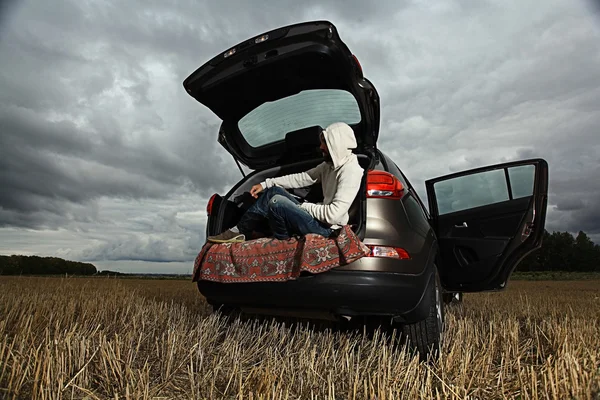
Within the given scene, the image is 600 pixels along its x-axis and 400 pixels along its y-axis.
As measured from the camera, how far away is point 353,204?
2832mm

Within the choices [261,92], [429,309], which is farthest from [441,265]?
[261,92]

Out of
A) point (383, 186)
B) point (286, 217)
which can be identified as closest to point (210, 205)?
point (286, 217)

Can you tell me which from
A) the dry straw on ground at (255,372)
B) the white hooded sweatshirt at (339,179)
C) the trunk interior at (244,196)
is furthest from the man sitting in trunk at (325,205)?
the dry straw on ground at (255,372)

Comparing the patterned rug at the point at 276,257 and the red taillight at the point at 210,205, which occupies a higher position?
the red taillight at the point at 210,205

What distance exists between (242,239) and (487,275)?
2.16m

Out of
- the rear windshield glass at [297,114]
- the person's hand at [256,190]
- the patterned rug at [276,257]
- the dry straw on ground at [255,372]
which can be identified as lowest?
the dry straw on ground at [255,372]

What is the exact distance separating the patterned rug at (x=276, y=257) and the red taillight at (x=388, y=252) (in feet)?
0.16

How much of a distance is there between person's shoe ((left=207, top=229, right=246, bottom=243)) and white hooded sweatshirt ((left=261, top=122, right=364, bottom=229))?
1.76ft

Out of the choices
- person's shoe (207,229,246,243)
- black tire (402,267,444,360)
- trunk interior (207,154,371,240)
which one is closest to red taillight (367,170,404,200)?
trunk interior (207,154,371,240)

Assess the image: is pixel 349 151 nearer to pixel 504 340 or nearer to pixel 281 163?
pixel 281 163

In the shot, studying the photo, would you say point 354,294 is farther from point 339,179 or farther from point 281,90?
point 281,90

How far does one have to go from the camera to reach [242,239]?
2.92 metres

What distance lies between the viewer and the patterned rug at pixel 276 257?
235 cm

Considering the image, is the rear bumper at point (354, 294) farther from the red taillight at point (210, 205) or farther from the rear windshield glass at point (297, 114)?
the rear windshield glass at point (297, 114)
